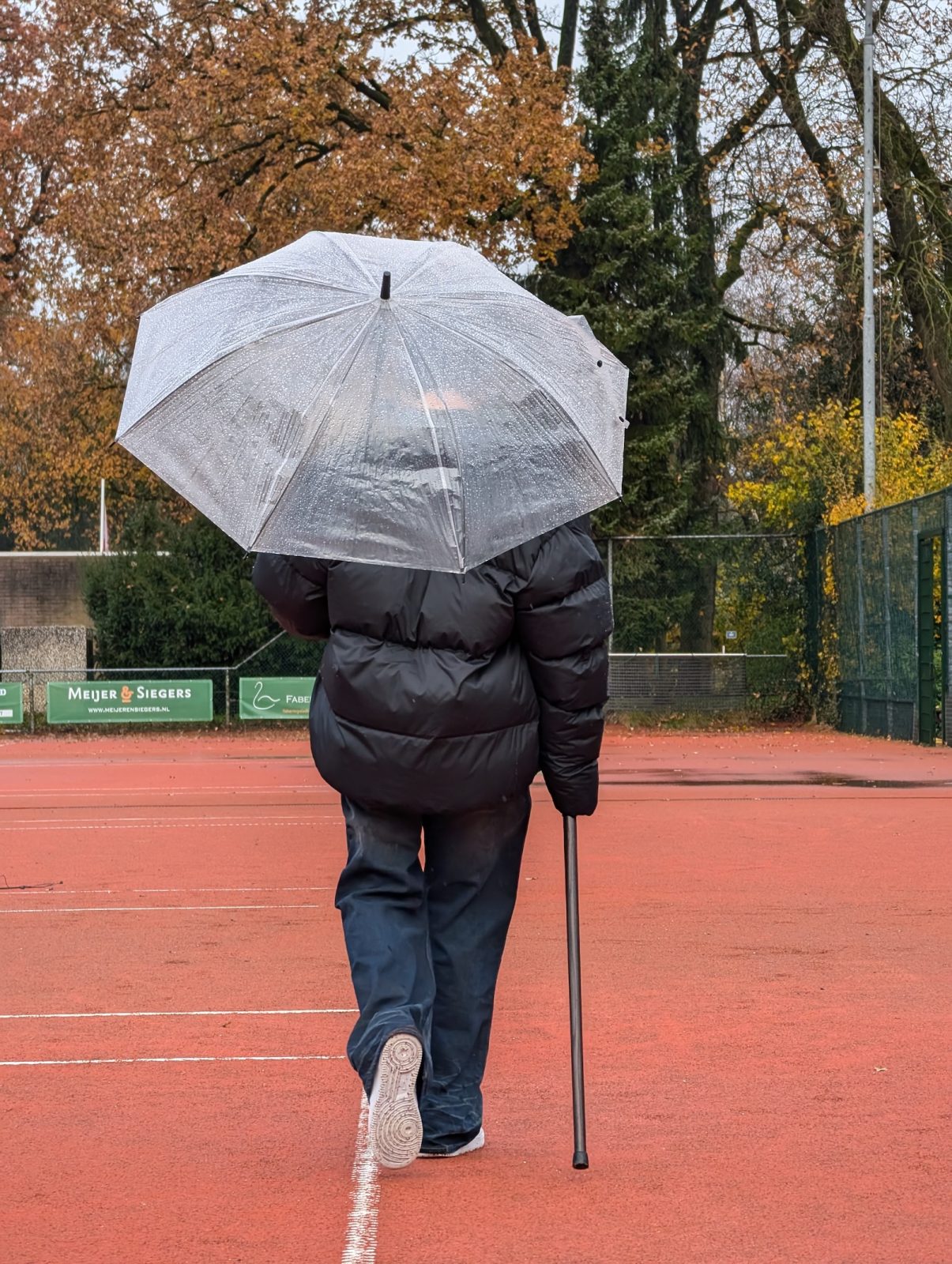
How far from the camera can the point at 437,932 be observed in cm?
465

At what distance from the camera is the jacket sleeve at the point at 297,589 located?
175 inches

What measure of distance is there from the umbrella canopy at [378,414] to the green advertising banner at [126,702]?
72.2 ft

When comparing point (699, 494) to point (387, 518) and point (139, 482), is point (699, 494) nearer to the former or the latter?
point (139, 482)

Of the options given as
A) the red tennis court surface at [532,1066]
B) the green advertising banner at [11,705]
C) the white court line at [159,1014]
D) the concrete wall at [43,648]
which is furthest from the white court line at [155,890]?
the concrete wall at [43,648]

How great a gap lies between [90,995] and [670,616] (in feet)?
70.9

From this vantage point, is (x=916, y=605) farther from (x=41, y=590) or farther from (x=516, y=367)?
(x=516, y=367)

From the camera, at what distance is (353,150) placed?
2747cm

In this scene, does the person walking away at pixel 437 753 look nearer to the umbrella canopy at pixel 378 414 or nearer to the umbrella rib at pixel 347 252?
the umbrella canopy at pixel 378 414

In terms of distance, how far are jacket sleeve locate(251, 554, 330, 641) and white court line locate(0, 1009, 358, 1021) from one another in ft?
8.40

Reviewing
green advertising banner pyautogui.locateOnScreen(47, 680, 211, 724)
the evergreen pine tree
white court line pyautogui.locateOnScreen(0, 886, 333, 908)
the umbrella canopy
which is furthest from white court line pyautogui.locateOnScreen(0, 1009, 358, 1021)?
the evergreen pine tree

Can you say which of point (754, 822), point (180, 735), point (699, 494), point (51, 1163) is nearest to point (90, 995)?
point (51, 1163)

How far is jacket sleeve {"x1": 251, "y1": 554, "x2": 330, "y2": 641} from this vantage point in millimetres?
4434

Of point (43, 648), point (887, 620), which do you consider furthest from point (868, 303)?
point (43, 648)

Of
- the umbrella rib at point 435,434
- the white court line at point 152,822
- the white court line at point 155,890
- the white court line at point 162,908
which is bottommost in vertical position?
the white court line at point 152,822
